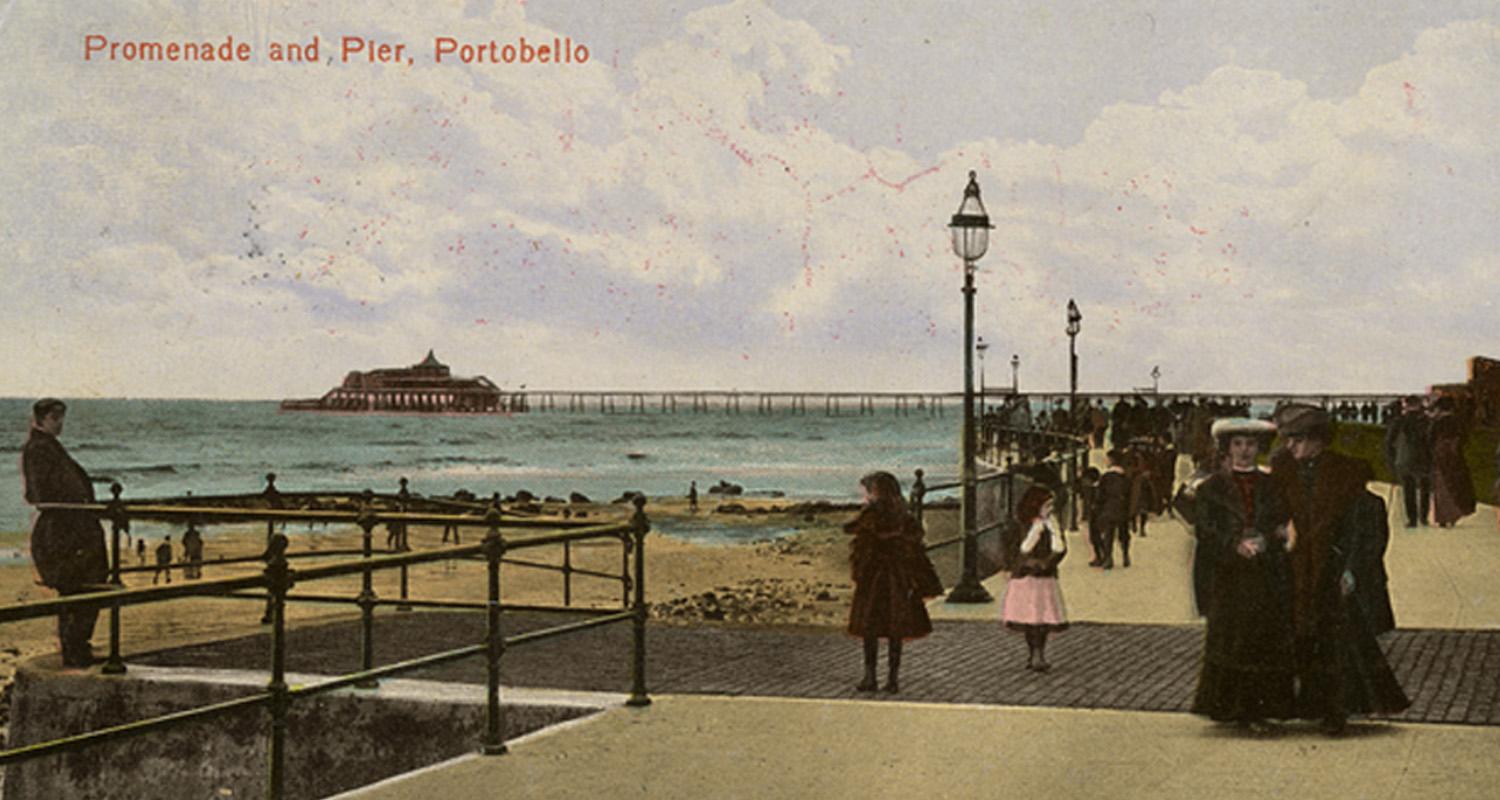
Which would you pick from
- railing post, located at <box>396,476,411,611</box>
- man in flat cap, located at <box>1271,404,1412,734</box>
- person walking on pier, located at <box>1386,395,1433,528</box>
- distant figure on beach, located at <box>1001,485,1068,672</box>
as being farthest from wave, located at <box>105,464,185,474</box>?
man in flat cap, located at <box>1271,404,1412,734</box>

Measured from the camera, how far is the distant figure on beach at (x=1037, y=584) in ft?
31.6

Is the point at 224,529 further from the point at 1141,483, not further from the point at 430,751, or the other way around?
the point at 430,751

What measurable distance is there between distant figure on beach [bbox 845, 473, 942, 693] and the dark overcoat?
4969mm

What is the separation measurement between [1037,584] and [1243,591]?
241cm

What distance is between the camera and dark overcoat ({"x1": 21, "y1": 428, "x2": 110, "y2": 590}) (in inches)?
404

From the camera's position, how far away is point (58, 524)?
404 inches

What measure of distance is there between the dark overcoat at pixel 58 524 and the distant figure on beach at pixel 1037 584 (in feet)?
19.2

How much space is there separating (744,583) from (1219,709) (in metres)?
20.1

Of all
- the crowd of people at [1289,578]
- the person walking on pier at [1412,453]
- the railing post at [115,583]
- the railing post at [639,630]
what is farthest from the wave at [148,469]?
the crowd of people at [1289,578]

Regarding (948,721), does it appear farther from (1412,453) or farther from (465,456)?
(465,456)

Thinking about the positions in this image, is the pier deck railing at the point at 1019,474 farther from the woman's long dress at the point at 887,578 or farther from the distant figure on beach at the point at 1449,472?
the distant figure on beach at the point at 1449,472

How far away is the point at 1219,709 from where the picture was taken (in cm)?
757

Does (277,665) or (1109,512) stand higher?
(277,665)

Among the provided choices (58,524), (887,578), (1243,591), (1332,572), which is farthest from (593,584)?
(1332,572)
